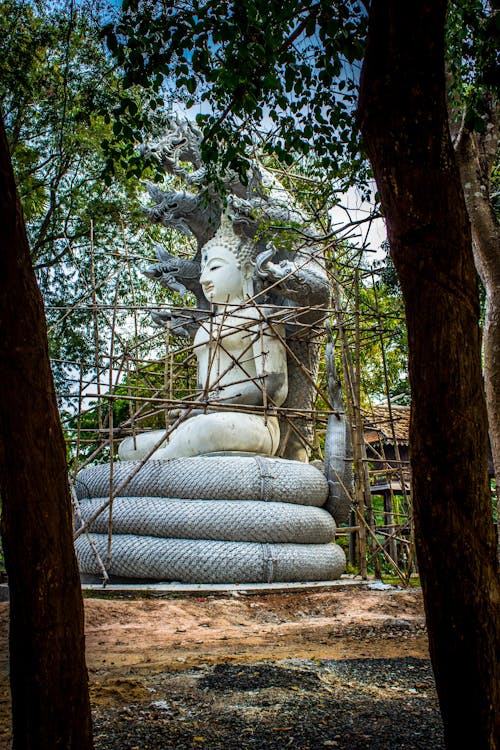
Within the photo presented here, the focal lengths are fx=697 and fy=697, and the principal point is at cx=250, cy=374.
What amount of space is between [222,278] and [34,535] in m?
6.94

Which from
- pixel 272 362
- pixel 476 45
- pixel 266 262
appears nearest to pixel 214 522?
pixel 272 362

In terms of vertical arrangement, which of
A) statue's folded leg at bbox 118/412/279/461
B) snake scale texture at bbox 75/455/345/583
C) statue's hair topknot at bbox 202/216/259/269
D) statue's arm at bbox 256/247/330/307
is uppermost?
statue's hair topknot at bbox 202/216/259/269

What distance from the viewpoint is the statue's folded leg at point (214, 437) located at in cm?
731

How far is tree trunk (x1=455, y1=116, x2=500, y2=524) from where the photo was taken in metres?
4.89

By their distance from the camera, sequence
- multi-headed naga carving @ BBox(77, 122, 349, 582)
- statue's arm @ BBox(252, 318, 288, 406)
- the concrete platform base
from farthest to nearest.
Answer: statue's arm @ BBox(252, 318, 288, 406) → multi-headed naga carving @ BBox(77, 122, 349, 582) → the concrete platform base

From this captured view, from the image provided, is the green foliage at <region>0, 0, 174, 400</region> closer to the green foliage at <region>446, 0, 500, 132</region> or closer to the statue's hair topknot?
the statue's hair topknot

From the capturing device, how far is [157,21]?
3668 mm

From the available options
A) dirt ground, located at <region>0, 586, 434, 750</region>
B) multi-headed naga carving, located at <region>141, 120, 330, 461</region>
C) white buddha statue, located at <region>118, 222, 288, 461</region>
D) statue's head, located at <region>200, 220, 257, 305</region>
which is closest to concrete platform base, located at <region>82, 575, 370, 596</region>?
dirt ground, located at <region>0, 586, 434, 750</region>

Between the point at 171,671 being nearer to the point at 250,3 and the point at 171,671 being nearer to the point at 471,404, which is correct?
the point at 471,404

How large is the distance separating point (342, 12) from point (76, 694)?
339 centimetres

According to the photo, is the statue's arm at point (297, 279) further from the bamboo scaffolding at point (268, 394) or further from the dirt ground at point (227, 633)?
the dirt ground at point (227, 633)

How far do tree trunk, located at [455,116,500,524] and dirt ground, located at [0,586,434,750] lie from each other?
1.40 meters

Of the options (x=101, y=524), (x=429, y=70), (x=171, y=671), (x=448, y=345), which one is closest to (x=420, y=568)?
(x=448, y=345)

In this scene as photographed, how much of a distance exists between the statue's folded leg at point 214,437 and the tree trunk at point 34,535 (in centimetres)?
554
